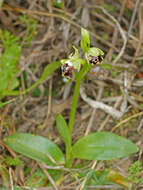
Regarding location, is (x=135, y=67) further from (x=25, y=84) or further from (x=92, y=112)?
(x=25, y=84)

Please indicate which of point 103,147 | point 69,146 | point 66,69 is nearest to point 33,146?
point 69,146

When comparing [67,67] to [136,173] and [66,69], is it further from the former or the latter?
[136,173]

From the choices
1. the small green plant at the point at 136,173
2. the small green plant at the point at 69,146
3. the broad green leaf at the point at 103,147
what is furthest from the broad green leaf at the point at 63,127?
Result: the small green plant at the point at 136,173

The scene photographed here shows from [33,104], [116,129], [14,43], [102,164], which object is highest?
[14,43]

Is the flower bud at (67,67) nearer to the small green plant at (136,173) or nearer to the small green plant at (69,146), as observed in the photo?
the small green plant at (69,146)

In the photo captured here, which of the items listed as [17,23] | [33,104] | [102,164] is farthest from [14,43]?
[102,164]

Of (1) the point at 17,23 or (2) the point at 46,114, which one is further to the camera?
(1) the point at 17,23
